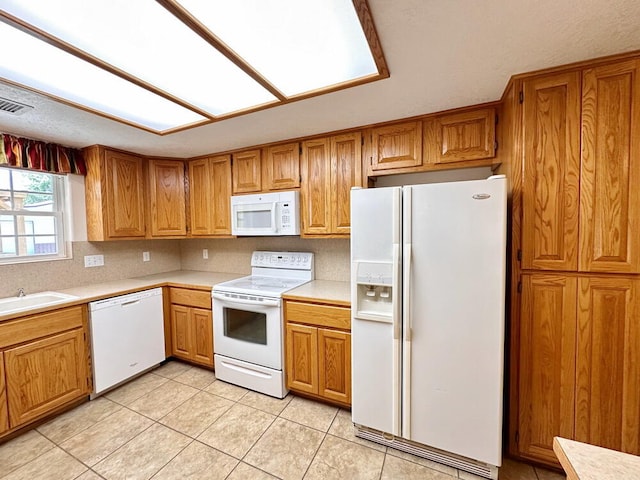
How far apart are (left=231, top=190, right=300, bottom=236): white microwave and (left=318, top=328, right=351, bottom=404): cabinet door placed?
94 cm

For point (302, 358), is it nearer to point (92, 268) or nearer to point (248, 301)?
point (248, 301)

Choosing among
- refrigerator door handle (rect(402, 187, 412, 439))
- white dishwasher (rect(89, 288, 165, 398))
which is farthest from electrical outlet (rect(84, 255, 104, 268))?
refrigerator door handle (rect(402, 187, 412, 439))

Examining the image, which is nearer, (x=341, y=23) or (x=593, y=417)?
(x=341, y=23)

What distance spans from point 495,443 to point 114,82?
9.54 feet

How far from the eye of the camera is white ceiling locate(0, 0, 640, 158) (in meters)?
1.02

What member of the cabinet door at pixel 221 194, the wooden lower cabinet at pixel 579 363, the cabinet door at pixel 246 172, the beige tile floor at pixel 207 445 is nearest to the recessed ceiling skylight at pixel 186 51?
the cabinet door at pixel 246 172

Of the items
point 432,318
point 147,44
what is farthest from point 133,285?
point 432,318

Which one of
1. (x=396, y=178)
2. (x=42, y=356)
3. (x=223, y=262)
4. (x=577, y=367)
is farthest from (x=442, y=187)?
(x=42, y=356)

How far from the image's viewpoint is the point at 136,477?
1.50 m

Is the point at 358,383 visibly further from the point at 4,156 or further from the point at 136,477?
the point at 4,156

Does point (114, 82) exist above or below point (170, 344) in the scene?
above

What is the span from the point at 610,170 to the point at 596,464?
1408 millimetres

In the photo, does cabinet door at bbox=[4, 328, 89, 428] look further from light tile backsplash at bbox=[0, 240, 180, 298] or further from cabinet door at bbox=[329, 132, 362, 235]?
cabinet door at bbox=[329, 132, 362, 235]

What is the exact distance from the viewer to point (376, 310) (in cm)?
169
